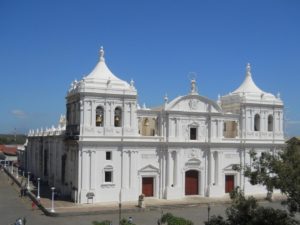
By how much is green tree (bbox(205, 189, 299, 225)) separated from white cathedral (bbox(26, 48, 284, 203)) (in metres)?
18.5

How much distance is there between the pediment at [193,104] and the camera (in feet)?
125

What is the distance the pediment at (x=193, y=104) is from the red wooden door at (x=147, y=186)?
6.24 metres

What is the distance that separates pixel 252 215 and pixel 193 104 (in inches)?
872

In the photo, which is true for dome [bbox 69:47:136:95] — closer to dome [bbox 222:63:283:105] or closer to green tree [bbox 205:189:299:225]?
dome [bbox 222:63:283:105]

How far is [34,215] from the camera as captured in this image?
31.6 meters

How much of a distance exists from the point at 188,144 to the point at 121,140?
6.22 m

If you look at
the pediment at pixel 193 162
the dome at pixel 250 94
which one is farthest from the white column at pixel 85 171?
the dome at pixel 250 94

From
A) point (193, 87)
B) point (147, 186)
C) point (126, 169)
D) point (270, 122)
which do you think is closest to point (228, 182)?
point (270, 122)

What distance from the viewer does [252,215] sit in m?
17.1

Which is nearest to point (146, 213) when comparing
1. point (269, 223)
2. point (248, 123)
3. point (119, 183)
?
point (119, 183)

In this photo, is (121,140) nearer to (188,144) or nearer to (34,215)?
(188,144)

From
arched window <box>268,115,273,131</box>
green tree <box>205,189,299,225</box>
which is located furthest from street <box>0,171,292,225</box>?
green tree <box>205,189,299,225</box>

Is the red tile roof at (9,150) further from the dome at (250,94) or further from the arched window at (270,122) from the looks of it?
the arched window at (270,122)

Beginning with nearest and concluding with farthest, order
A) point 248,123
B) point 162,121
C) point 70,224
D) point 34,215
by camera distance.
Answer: point 70,224, point 34,215, point 162,121, point 248,123
